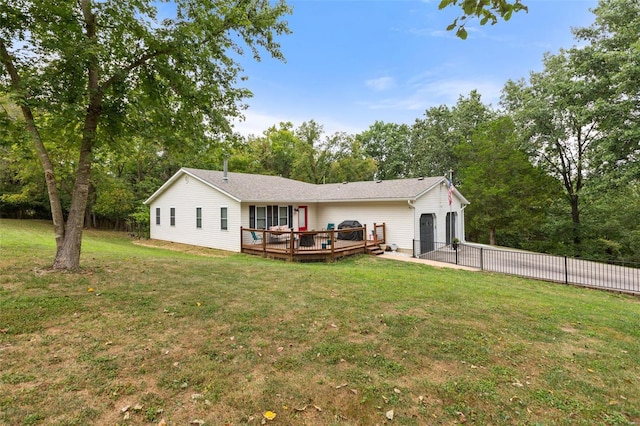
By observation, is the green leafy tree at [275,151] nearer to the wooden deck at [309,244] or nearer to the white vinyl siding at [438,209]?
the wooden deck at [309,244]

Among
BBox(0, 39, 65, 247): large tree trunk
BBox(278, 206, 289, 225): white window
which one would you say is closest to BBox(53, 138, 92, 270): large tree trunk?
BBox(0, 39, 65, 247): large tree trunk

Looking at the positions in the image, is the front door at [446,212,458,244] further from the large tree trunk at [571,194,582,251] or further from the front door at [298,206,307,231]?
the large tree trunk at [571,194,582,251]

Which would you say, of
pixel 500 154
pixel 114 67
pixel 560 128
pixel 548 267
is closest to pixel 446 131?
pixel 500 154

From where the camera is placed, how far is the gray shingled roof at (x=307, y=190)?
14977 mm

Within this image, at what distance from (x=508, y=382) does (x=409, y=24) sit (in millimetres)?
12071

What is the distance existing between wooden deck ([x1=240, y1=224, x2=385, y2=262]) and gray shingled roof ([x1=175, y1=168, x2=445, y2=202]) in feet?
5.91

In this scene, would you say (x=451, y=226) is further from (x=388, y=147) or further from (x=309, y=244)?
(x=388, y=147)

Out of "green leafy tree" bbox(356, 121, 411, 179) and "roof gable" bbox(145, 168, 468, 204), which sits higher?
"green leafy tree" bbox(356, 121, 411, 179)

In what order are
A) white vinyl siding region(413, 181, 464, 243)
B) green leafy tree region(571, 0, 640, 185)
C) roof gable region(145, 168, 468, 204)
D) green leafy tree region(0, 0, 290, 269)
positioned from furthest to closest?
roof gable region(145, 168, 468, 204) → white vinyl siding region(413, 181, 464, 243) → green leafy tree region(571, 0, 640, 185) → green leafy tree region(0, 0, 290, 269)

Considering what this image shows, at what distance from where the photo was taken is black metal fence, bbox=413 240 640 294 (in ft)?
32.6

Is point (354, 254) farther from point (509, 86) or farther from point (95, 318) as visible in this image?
point (509, 86)

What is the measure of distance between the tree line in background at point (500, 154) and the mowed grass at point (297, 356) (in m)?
4.09

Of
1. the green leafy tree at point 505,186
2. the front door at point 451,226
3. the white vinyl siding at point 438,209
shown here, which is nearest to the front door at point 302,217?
the white vinyl siding at point 438,209

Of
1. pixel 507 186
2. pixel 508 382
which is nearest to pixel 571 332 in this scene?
pixel 508 382
